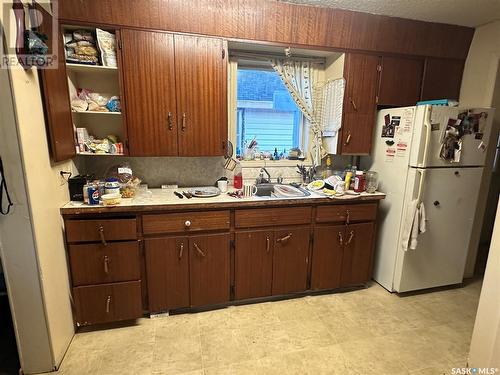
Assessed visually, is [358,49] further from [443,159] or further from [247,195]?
[247,195]

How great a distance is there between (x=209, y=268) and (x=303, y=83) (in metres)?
1.89

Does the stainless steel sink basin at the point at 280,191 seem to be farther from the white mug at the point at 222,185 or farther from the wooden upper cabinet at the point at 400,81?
the wooden upper cabinet at the point at 400,81

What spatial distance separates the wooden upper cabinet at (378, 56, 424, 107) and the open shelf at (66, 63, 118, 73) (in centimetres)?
224

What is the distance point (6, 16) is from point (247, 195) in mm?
1668

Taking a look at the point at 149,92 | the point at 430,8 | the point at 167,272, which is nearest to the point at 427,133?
the point at 430,8

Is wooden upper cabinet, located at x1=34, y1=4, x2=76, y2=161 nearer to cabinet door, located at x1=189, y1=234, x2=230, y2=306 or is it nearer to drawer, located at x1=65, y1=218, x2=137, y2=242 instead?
drawer, located at x1=65, y1=218, x2=137, y2=242

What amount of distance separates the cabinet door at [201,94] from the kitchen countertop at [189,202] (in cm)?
39

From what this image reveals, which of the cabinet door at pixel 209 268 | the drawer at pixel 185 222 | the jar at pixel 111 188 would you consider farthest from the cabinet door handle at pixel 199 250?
the jar at pixel 111 188

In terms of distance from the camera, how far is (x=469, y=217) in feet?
7.88

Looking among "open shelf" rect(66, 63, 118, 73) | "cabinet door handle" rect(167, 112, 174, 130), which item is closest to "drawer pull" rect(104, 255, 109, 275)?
"cabinet door handle" rect(167, 112, 174, 130)

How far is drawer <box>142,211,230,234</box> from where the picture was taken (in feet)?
6.14

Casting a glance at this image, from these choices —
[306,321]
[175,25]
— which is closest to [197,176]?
[175,25]

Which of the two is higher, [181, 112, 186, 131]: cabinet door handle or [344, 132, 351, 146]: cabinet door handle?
[181, 112, 186, 131]: cabinet door handle

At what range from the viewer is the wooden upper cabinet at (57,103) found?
1506mm
